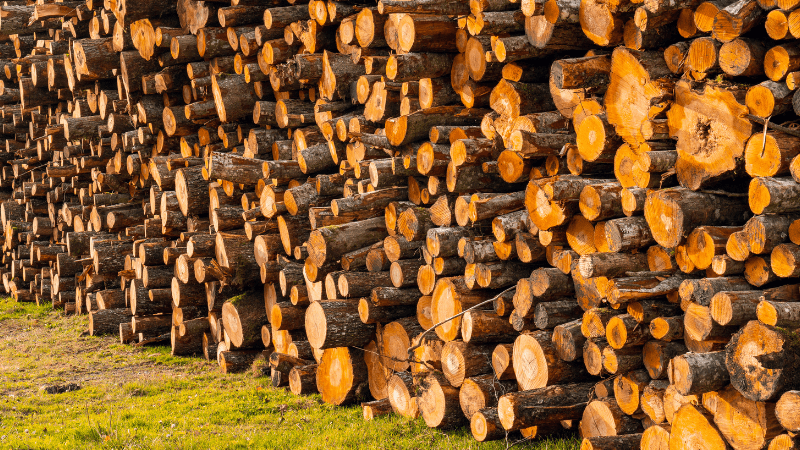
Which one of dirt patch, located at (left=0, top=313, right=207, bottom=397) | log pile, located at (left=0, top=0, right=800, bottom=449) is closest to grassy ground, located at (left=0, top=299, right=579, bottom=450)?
dirt patch, located at (left=0, top=313, right=207, bottom=397)

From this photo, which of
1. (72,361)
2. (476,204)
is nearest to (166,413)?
(72,361)

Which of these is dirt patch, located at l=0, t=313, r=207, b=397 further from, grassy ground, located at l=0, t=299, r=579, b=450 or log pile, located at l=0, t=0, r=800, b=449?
log pile, located at l=0, t=0, r=800, b=449

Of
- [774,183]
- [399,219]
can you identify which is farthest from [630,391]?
[399,219]

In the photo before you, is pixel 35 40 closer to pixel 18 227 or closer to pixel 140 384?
pixel 18 227

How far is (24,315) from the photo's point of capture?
37.4 ft

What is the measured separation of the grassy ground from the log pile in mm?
251

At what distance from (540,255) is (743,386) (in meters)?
1.67

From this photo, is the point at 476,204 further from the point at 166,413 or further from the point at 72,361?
the point at 72,361

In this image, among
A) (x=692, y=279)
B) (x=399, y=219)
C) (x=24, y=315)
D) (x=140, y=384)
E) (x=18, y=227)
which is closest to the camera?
(x=692, y=279)

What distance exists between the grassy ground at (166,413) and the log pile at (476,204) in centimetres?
25

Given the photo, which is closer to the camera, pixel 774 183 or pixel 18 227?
pixel 774 183

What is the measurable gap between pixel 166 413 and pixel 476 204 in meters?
3.21

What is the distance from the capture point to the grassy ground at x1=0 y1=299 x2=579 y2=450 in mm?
5469

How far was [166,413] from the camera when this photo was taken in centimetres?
630
